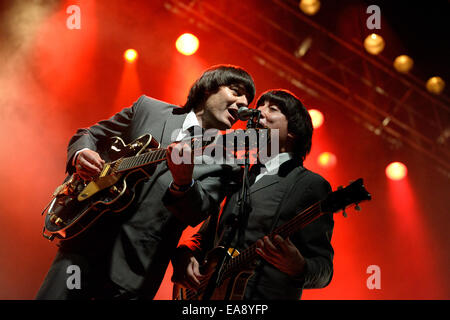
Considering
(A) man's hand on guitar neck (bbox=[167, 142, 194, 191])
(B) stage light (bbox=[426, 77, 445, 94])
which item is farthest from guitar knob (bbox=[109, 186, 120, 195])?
(B) stage light (bbox=[426, 77, 445, 94])

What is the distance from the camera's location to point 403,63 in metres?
5.77

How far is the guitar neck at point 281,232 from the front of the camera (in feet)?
6.71

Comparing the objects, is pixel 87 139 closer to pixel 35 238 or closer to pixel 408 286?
pixel 35 238

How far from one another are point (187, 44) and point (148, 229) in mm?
4166

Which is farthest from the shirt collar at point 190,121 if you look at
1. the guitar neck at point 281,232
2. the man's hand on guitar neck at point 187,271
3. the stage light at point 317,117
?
the stage light at point 317,117

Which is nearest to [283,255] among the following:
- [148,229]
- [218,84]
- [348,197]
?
[348,197]

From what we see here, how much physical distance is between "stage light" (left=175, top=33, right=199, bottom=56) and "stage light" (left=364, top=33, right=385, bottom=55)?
8.19ft

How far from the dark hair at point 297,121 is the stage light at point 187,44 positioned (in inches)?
129

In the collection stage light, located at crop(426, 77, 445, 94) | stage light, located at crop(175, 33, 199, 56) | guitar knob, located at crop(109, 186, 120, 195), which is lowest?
guitar knob, located at crop(109, 186, 120, 195)

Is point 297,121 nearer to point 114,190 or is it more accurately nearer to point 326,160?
point 114,190

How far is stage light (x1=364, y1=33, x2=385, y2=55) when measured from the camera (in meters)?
5.54

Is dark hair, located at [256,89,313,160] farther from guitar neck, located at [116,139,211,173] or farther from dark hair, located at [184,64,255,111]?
guitar neck, located at [116,139,211,173]

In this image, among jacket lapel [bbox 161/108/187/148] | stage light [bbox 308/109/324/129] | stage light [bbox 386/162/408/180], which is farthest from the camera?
stage light [bbox 308/109/324/129]
